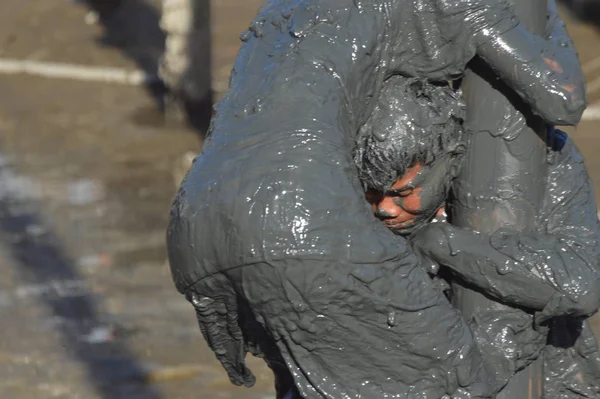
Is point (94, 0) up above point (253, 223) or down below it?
below

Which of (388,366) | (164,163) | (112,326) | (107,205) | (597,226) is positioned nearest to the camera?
(388,366)

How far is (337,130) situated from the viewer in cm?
228

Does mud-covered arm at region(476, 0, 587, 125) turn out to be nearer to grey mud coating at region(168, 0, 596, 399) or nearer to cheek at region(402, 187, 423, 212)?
grey mud coating at region(168, 0, 596, 399)

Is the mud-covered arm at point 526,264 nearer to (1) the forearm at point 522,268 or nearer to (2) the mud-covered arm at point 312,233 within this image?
(1) the forearm at point 522,268

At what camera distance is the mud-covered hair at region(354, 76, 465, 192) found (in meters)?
2.45

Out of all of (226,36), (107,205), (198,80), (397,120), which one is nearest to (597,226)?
(397,120)

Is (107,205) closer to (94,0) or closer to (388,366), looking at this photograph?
(94,0)

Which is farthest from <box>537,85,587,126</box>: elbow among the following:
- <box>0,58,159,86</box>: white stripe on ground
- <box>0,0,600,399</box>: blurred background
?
<box>0,58,159,86</box>: white stripe on ground

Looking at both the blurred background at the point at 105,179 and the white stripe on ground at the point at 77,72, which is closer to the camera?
the blurred background at the point at 105,179

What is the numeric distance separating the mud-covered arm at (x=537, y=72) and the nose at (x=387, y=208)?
35cm

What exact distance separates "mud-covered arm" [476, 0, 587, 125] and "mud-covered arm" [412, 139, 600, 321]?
0.28m

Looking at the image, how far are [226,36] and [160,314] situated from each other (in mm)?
5417

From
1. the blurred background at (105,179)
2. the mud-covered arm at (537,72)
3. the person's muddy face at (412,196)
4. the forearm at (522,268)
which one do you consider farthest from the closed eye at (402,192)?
the blurred background at (105,179)

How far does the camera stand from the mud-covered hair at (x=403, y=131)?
8.05ft
